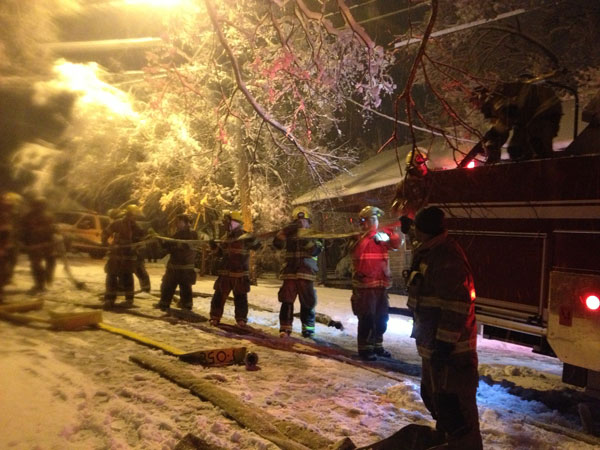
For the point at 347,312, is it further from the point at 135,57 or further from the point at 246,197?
the point at 135,57

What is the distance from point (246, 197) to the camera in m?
14.9

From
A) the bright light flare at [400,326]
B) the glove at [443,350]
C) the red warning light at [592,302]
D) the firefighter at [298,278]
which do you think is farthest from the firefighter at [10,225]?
the red warning light at [592,302]

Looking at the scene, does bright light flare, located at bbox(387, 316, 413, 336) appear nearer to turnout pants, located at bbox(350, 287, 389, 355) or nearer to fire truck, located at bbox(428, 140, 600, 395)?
turnout pants, located at bbox(350, 287, 389, 355)

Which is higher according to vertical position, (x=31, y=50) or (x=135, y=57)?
(x=135, y=57)

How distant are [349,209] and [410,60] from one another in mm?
5082

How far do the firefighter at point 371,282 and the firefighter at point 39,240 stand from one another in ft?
20.9

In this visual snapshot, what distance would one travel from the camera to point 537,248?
169 inches

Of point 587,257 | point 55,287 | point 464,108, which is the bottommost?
point 55,287

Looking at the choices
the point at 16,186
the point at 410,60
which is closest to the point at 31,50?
the point at 16,186

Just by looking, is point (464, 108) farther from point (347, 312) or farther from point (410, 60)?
point (347, 312)

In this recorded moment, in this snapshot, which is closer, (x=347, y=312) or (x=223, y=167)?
(x=347, y=312)

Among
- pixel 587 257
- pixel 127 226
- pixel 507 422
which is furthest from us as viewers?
pixel 127 226

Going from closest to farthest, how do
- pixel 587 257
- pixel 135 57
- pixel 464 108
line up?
pixel 587 257, pixel 464 108, pixel 135 57

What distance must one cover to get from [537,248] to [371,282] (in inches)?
103
